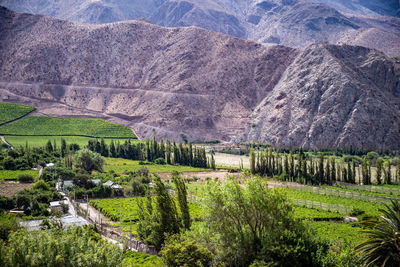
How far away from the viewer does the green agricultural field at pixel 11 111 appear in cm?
12669

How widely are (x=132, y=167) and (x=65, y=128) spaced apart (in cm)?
5505

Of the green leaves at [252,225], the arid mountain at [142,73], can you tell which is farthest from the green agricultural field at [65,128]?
the green leaves at [252,225]

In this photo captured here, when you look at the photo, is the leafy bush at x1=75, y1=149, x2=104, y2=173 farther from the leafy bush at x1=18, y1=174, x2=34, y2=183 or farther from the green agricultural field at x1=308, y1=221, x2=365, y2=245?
the green agricultural field at x1=308, y1=221, x2=365, y2=245

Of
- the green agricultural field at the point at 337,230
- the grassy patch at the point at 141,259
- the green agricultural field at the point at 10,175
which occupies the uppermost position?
the green agricultural field at the point at 10,175

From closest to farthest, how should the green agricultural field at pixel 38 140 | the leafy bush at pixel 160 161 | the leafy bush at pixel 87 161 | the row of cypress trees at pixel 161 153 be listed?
the leafy bush at pixel 87 161 → the row of cypress trees at pixel 161 153 → the leafy bush at pixel 160 161 → the green agricultural field at pixel 38 140

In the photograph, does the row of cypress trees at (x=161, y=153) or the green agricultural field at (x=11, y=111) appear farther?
the green agricultural field at (x=11, y=111)

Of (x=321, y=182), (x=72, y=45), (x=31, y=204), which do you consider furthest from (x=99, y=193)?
(x=72, y=45)

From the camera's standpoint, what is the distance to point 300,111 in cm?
Answer: 11438

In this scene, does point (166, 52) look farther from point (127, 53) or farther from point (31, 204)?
point (31, 204)

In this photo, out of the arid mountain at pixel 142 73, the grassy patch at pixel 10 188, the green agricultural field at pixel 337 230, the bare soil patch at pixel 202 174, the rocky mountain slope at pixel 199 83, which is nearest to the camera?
the green agricultural field at pixel 337 230

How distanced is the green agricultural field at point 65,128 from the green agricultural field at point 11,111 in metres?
3.70

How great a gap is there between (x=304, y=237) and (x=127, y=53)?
15969cm

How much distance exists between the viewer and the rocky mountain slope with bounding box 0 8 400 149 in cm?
10794

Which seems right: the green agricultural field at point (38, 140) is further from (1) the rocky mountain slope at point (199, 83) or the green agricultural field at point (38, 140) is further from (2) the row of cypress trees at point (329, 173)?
(2) the row of cypress trees at point (329, 173)
